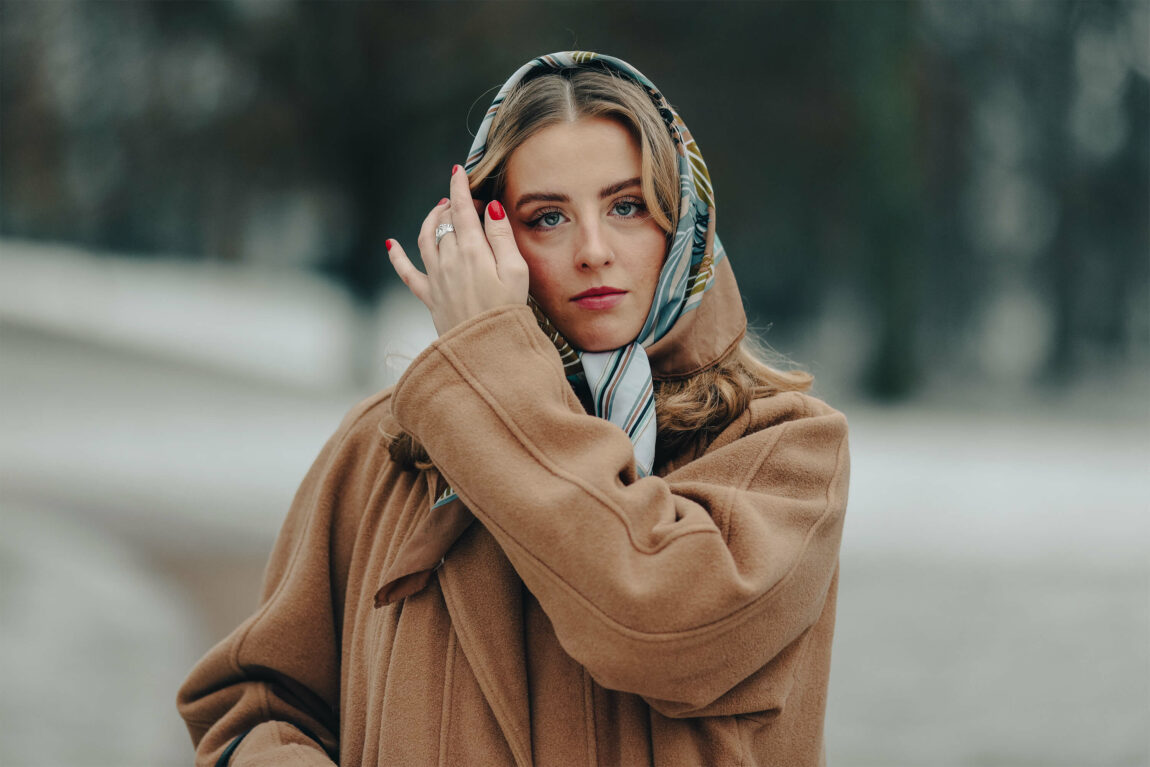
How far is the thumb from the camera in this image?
6.44ft

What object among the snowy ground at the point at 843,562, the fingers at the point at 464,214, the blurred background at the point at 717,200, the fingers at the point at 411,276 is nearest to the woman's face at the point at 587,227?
the fingers at the point at 464,214

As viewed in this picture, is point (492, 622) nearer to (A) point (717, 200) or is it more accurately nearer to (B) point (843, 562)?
(B) point (843, 562)

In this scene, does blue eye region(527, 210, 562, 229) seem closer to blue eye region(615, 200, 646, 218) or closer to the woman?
the woman

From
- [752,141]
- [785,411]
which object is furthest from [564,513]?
[752,141]

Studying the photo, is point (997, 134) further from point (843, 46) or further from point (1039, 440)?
point (1039, 440)

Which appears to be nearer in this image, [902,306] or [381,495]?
[381,495]

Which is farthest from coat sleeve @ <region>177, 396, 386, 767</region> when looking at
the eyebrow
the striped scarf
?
the eyebrow

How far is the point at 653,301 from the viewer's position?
213 cm

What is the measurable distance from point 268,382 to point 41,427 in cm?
432

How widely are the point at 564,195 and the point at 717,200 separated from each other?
56.0 ft

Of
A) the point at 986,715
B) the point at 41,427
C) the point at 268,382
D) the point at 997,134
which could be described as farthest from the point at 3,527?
the point at 997,134

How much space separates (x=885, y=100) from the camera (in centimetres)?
1825

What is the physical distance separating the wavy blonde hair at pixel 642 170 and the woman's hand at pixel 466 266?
0.44 ft

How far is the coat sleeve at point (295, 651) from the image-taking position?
7.27ft
